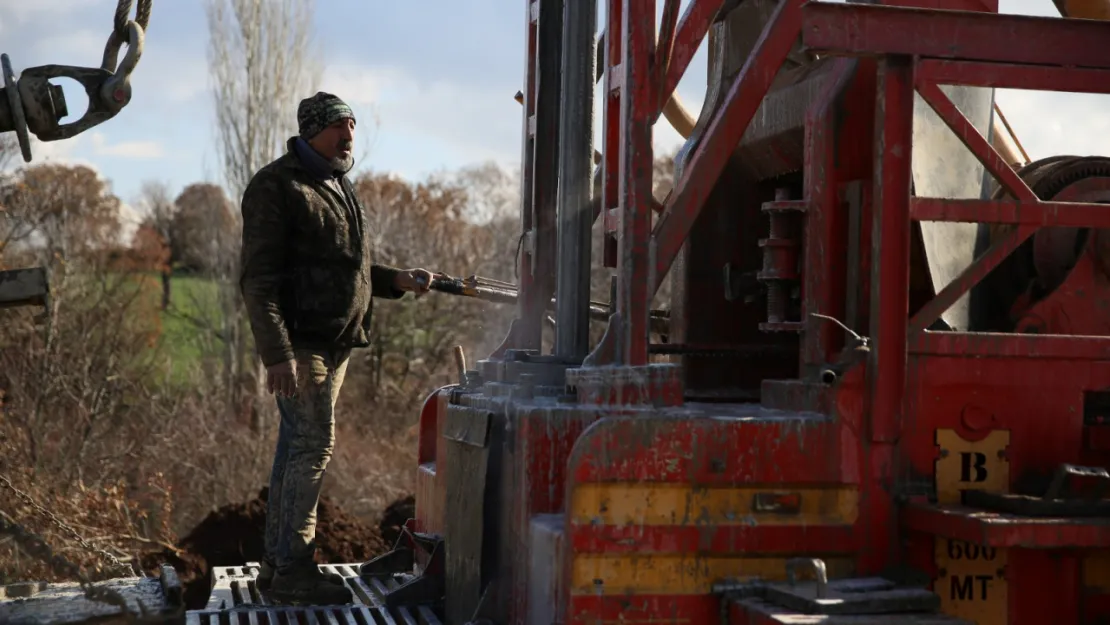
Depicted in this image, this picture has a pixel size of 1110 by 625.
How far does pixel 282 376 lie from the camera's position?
4.97 meters

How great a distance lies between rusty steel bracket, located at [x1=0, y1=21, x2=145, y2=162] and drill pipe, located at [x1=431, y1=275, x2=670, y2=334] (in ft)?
5.59

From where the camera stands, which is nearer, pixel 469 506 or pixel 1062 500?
pixel 1062 500

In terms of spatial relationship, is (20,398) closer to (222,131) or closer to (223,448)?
(223,448)

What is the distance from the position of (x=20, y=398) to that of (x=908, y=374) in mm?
10903

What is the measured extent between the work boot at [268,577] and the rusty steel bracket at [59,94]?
1.86 metres

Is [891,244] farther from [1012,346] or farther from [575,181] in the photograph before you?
[575,181]

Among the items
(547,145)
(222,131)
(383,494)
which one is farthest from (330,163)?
(222,131)

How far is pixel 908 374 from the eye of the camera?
4.15 m

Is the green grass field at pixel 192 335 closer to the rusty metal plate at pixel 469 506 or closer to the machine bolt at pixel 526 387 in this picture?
the rusty metal plate at pixel 469 506

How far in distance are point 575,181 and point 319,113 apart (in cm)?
102

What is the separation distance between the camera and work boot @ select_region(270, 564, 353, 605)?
5.15 m

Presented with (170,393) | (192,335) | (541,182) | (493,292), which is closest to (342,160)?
(541,182)

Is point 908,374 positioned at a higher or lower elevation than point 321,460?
higher

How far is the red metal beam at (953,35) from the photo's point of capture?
13.6 feet
